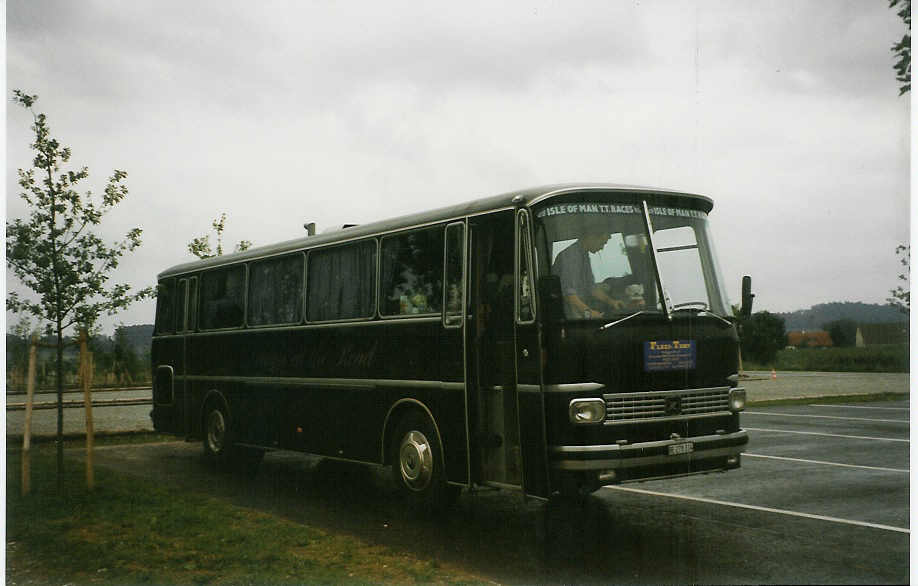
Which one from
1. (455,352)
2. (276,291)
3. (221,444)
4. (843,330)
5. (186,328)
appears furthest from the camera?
(186,328)

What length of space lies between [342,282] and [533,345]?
350 centimetres

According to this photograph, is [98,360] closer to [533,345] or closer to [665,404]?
[533,345]

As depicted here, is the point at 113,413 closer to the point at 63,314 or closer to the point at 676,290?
the point at 63,314

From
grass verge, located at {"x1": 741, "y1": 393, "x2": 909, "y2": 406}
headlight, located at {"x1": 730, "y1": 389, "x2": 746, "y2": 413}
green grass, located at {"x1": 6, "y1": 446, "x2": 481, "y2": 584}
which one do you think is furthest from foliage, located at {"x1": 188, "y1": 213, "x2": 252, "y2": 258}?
grass verge, located at {"x1": 741, "y1": 393, "x2": 909, "y2": 406}

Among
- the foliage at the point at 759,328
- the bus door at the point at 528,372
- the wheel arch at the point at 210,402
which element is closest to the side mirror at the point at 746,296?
the foliage at the point at 759,328

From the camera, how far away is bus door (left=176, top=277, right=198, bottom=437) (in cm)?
1370

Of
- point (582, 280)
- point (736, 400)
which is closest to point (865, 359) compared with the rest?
point (736, 400)

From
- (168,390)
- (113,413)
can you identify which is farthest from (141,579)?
(113,413)

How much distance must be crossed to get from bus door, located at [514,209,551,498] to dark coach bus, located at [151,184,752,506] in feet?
0.05

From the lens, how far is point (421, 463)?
898 centimetres

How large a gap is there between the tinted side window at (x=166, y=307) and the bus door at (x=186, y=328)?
273 mm

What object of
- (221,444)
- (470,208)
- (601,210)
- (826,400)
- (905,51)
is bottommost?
(221,444)

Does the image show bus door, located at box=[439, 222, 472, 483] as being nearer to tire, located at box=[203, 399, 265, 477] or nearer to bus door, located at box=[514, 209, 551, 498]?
bus door, located at box=[514, 209, 551, 498]

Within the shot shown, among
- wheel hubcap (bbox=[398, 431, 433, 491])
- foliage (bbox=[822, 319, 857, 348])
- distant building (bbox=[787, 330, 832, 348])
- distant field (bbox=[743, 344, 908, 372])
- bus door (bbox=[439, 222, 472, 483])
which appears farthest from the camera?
distant building (bbox=[787, 330, 832, 348])
